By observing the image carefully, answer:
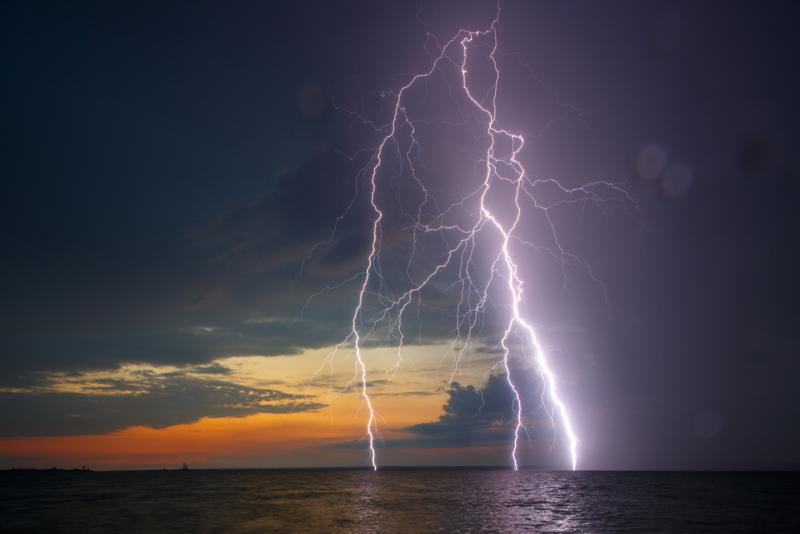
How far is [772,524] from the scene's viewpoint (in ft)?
83.4

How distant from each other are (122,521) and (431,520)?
13501 millimetres

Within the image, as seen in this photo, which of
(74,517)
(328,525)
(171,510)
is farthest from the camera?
(171,510)

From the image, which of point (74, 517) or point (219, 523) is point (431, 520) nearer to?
point (219, 523)

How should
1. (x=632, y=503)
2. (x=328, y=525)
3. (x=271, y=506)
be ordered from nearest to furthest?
1. (x=328, y=525)
2. (x=271, y=506)
3. (x=632, y=503)

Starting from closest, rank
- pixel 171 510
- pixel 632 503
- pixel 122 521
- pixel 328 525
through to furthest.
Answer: pixel 328 525, pixel 122 521, pixel 171 510, pixel 632 503

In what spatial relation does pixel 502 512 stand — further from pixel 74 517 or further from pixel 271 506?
pixel 74 517

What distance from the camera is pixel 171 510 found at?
31.6 meters

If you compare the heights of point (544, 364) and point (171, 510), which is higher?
point (544, 364)

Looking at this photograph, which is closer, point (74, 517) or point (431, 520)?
point (431, 520)

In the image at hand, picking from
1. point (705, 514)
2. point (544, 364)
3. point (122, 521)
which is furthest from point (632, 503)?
point (122, 521)

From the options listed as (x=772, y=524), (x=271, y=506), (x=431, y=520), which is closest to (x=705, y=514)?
(x=772, y=524)

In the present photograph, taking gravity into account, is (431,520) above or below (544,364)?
below

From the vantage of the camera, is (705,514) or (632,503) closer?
(705,514)

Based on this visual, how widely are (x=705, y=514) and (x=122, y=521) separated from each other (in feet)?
91.0
